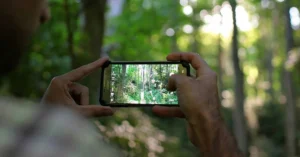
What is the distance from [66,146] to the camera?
484 millimetres

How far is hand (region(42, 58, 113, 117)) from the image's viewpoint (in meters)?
1.63

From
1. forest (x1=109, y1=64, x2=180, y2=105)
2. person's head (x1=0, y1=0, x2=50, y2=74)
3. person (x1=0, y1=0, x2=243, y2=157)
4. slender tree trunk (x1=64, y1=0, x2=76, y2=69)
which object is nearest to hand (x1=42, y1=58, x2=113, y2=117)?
person (x1=0, y1=0, x2=243, y2=157)

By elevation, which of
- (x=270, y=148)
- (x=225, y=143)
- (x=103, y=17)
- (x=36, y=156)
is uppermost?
(x=103, y=17)

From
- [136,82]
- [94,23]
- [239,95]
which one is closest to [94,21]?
[94,23]

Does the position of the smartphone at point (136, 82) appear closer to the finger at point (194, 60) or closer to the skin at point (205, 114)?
the finger at point (194, 60)

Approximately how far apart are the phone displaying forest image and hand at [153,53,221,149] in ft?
0.36

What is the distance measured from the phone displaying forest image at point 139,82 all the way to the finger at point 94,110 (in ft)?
0.28

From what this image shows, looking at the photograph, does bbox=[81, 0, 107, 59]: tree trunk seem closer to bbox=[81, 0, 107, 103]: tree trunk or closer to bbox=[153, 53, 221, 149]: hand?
bbox=[81, 0, 107, 103]: tree trunk

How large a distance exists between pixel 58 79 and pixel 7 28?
87cm

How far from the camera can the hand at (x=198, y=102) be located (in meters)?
1.57

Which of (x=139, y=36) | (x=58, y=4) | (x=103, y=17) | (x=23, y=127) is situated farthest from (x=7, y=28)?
(x=139, y=36)

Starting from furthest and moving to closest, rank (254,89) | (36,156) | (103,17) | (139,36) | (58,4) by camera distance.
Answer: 1. (254,89)
2. (139,36)
3. (103,17)
4. (58,4)
5. (36,156)

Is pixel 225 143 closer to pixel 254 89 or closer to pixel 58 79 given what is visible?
pixel 58 79

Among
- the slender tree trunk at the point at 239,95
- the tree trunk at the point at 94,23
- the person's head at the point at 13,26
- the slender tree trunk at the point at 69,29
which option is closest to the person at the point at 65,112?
the person's head at the point at 13,26
